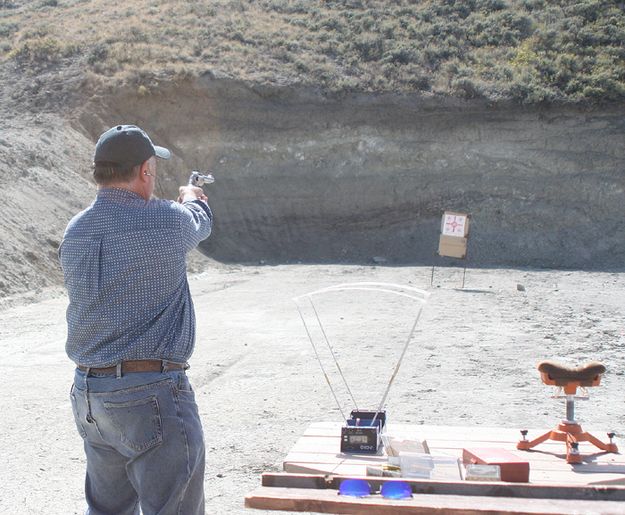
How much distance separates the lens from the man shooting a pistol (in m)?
3.23

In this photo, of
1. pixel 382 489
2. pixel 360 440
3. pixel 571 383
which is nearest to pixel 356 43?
pixel 571 383

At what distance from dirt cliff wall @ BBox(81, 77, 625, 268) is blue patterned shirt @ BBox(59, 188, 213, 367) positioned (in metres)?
22.5

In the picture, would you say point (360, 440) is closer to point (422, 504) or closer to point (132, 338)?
point (422, 504)

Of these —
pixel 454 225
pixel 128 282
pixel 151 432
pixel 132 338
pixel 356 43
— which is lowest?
pixel 151 432

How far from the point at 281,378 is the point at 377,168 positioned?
1959 centimetres

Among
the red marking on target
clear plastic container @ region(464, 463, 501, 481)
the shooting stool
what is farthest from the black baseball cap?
the red marking on target

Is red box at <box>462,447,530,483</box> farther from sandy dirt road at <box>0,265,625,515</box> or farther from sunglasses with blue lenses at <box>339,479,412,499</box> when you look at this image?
sandy dirt road at <box>0,265,625,515</box>

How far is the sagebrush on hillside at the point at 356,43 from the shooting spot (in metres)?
28.9

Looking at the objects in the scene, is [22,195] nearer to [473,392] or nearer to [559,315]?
[559,315]

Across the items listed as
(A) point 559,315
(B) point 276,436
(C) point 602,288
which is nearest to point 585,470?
(B) point 276,436

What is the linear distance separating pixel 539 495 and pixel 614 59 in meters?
29.9

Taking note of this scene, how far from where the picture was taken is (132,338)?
329cm

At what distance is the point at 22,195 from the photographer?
19.8 meters

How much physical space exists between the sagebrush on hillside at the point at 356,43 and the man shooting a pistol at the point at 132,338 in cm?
2546
